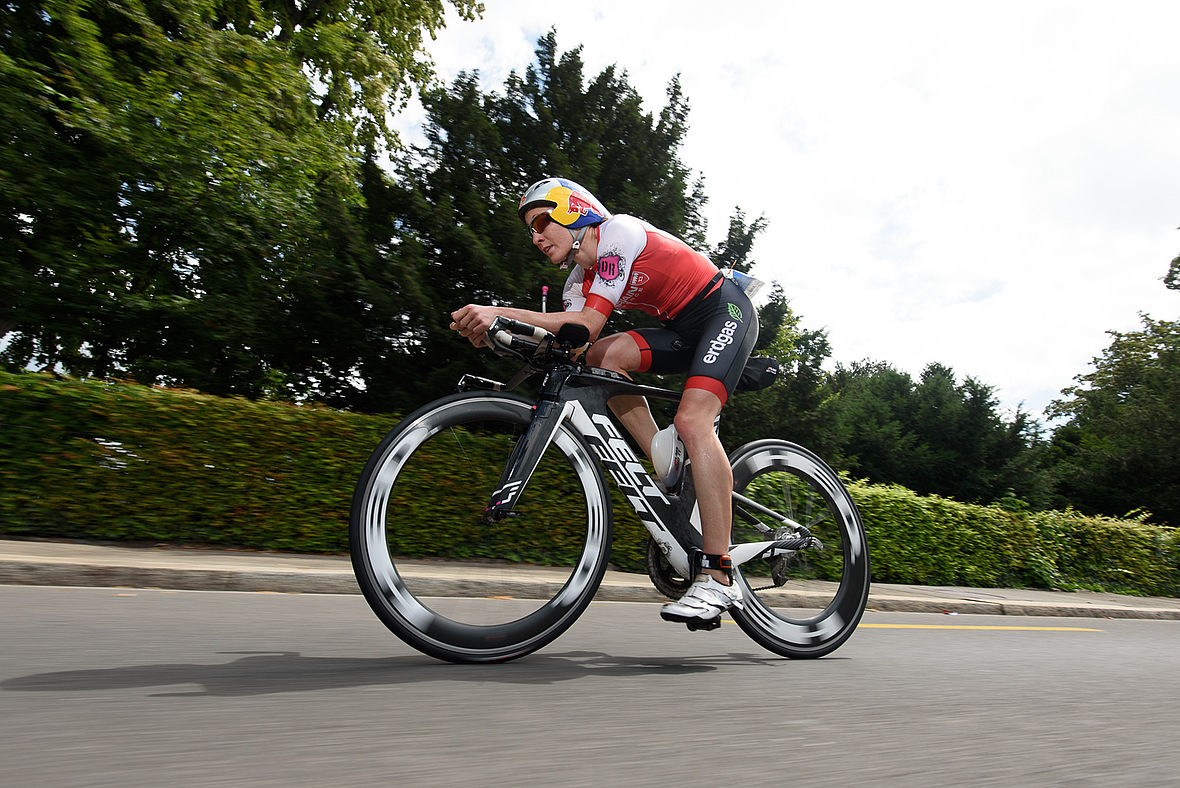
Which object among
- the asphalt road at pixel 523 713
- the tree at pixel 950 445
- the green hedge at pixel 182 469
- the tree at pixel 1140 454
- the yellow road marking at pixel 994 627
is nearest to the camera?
the asphalt road at pixel 523 713

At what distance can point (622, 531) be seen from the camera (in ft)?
30.2

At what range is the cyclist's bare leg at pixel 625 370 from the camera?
3791 millimetres

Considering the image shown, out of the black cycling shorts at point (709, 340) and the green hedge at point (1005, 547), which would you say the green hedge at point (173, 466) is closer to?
the black cycling shorts at point (709, 340)

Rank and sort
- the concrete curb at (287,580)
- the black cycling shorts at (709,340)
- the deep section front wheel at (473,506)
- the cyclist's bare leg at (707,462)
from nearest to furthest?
1. the deep section front wheel at (473,506)
2. the cyclist's bare leg at (707,462)
3. the black cycling shorts at (709,340)
4. the concrete curb at (287,580)

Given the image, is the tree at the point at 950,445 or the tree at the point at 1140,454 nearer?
the tree at the point at 950,445

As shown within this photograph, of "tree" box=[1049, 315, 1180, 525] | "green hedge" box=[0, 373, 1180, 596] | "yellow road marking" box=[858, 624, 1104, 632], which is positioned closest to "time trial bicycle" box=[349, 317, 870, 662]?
"yellow road marking" box=[858, 624, 1104, 632]

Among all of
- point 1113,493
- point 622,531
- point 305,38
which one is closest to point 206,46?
point 305,38

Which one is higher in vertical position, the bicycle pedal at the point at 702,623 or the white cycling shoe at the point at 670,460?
the white cycling shoe at the point at 670,460

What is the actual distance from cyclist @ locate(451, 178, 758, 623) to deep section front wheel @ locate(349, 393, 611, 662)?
347 millimetres

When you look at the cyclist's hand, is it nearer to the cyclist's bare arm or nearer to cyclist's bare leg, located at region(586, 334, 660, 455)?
A: the cyclist's bare arm

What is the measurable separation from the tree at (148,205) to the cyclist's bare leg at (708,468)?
26.4ft

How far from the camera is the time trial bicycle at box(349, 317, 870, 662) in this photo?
9.69 feet

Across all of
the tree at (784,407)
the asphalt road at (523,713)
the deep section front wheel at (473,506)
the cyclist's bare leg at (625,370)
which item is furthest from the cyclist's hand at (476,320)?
the tree at (784,407)

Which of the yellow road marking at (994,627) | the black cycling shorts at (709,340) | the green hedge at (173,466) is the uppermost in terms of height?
the black cycling shorts at (709,340)
